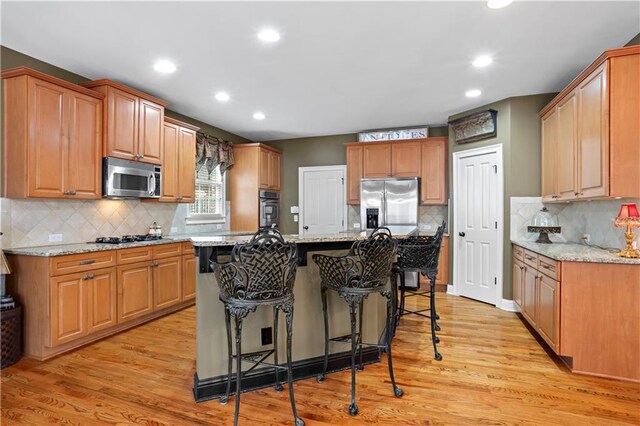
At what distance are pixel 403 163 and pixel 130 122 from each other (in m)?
3.92

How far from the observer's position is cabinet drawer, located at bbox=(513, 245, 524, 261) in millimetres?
3656

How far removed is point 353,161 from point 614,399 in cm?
439

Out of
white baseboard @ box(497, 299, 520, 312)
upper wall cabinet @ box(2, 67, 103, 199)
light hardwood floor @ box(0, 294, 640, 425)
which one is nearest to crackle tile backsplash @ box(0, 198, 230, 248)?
upper wall cabinet @ box(2, 67, 103, 199)

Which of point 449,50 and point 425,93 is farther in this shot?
point 425,93

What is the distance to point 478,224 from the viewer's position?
15.1ft

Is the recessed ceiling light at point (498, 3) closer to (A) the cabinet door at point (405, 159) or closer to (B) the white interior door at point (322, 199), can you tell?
(A) the cabinet door at point (405, 159)

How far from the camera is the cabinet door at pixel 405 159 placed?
5383 mm

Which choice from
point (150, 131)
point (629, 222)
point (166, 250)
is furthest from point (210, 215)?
point (629, 222)

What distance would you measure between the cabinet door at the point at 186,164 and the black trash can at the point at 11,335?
6.99ft

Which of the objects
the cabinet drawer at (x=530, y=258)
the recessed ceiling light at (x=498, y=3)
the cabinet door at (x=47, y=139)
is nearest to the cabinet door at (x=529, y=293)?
the cabinet drawer at (x=530, y=258)

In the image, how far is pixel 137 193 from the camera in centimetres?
369

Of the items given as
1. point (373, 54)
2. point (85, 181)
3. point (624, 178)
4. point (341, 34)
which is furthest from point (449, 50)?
point (85, 181)

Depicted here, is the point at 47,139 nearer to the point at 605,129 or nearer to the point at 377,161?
the point at 377,161

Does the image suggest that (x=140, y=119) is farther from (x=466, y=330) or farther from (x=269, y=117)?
(x=466, y=330)
